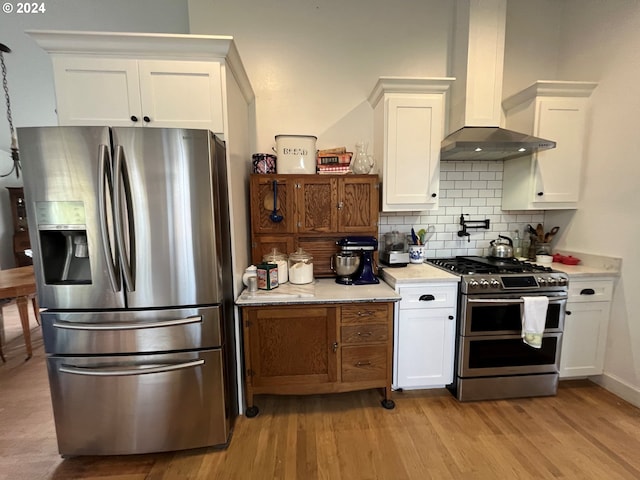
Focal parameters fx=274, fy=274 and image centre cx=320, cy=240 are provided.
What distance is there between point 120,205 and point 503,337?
2687 millimetres

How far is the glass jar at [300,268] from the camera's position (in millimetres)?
2164

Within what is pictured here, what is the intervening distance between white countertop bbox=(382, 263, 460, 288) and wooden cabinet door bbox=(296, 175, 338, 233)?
598 mm

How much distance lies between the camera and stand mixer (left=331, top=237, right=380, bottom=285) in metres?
2.21

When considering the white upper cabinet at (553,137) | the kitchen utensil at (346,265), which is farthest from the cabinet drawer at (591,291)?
the kitchen utensil at (346,265)

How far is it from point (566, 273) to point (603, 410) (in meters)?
1.01

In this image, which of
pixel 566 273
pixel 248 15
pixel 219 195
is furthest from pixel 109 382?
pixel 566 273

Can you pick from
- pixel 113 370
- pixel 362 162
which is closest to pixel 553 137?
pixel 362 162

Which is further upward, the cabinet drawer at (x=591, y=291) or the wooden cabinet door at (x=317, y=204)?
the wooden cabinet door at (x=317, y=204)

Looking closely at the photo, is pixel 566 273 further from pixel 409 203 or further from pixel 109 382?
pixel 109 382

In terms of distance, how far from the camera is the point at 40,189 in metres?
1.45

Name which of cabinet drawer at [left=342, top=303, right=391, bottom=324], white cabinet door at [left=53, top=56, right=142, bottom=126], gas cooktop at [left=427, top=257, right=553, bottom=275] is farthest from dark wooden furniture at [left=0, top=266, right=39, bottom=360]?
gas cooktop at [left=427, top=257, right=553, bottom=275]

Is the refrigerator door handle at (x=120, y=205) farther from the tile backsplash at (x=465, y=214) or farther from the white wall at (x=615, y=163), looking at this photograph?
the white wall at (x=615, y=163)

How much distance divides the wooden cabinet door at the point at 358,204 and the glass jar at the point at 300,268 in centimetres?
38

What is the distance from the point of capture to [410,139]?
230cm
